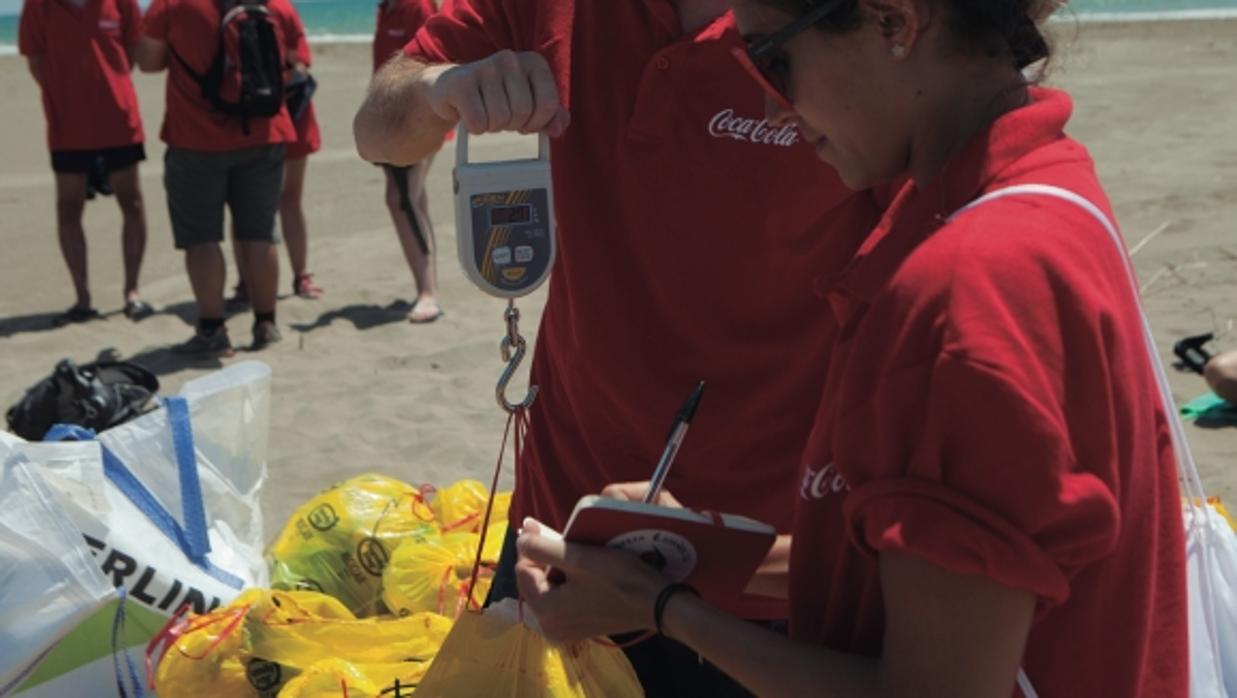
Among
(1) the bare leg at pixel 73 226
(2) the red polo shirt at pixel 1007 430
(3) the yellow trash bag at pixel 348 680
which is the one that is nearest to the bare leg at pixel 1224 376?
(3) the yellow trash bag at pixel 348 680

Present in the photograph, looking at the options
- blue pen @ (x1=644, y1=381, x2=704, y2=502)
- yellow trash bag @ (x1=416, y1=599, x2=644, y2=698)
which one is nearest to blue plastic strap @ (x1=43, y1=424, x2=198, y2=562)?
yellow trash bag @ (x1=416, y1=599, x2=644, y2=698)

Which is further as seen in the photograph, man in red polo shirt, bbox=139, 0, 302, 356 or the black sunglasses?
man in red polo shirt, bbox=139, 0, 302, 356

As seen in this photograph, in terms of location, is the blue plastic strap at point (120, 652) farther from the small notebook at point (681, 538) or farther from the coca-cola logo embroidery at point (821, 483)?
the coca-cola logo embroidery at point (821, 483)

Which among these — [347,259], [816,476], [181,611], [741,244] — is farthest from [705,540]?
[347,259]

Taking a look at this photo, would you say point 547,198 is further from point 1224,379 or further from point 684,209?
point 1224,379

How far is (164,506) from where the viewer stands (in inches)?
144

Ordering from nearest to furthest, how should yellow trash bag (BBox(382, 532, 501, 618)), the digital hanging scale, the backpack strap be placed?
the backpack strap → the digital hanging scale → yellow trash bag (BBox(382, 532, 501, 618))

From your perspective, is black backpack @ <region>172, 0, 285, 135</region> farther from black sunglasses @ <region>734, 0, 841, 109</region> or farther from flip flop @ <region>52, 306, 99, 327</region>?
black sunglasses @ <region>734, 0, 841, 109</region>

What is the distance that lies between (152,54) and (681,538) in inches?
233

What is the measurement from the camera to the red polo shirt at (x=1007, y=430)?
1151 mm

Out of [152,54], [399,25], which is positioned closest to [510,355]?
[152,54]

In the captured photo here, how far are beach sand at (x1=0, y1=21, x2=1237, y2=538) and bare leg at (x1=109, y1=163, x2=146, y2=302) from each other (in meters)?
Result: 0.23

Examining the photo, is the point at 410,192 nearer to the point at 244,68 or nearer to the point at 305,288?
the point at 305,288

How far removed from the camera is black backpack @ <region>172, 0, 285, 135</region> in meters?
6.64
